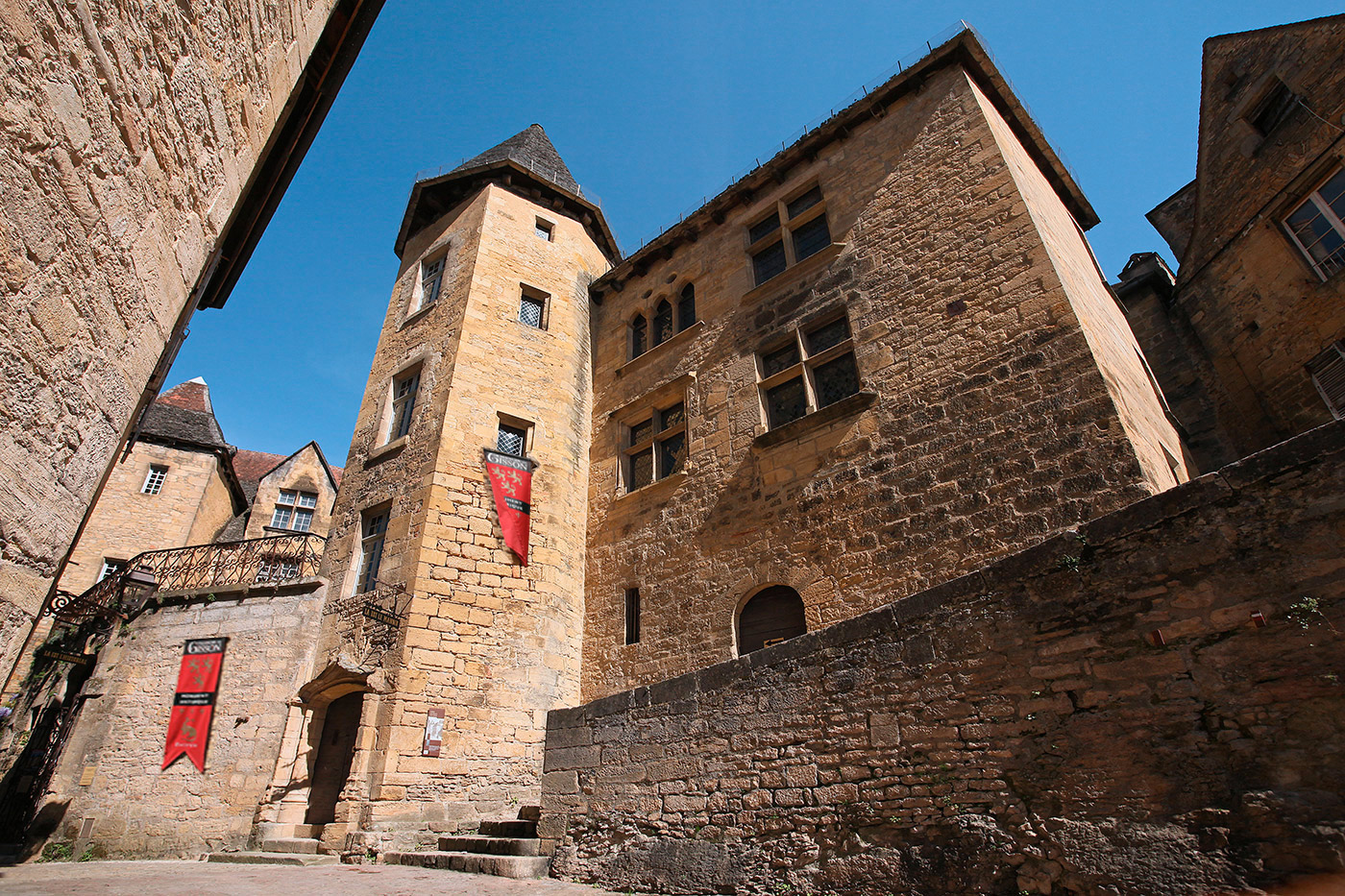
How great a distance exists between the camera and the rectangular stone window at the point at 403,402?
11.9 metres

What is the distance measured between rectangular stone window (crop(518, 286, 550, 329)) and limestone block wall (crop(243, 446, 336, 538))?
354 inches

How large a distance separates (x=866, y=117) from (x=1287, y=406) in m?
8.12

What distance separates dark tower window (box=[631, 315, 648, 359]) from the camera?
13.4 m

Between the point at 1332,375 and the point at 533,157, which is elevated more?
the point at 533,157

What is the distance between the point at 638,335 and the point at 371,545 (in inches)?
254

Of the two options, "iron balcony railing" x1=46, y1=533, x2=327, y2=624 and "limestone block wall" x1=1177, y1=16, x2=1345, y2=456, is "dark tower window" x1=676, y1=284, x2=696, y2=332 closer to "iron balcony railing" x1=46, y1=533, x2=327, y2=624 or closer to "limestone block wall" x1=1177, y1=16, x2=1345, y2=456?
"iron balcony railing" x1=46, y1=533, x2=327, y2=624

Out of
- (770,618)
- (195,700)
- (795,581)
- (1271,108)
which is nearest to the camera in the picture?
(795,581)

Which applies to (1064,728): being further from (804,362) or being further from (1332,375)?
(1332,375)

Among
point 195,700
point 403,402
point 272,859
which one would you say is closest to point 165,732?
point 195,700

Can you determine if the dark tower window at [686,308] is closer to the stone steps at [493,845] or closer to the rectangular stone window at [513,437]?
the rectangular stone window at [513,437]

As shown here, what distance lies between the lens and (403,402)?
12.3 m

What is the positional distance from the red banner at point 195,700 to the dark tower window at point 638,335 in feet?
28.4

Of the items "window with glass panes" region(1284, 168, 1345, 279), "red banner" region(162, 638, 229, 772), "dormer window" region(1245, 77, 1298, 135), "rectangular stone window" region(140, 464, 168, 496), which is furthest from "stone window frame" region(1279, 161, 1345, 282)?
"rectangular stone window" region(140, 464, 168, 496)

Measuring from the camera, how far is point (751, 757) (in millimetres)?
5113
